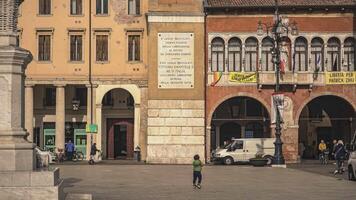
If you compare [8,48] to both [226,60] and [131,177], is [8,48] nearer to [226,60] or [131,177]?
[131,177]

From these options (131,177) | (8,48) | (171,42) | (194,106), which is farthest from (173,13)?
(8,48)

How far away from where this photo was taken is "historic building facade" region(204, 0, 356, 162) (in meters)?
50.7

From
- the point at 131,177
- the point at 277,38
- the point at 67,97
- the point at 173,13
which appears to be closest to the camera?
the point at 131,177

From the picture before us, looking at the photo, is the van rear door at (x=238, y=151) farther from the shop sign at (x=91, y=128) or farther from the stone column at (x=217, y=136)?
the shop sign at (x=91, y=128)

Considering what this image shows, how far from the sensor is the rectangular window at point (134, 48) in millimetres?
52219

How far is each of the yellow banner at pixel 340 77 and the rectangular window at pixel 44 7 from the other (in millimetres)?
20199

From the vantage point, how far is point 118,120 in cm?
5538

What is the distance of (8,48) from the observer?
56.2 ft

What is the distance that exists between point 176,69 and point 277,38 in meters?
10.5

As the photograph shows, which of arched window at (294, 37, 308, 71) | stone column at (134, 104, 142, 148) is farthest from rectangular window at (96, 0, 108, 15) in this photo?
arched window at (294, 37, 308, 71)

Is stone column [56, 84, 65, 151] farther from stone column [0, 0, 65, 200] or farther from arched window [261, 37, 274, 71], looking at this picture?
stone column [0, 0, 65, 200]

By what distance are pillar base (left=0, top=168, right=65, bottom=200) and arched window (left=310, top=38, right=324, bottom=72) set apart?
1434 inches

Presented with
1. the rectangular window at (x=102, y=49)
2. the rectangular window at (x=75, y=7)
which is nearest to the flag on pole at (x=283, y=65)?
the rectangular window at (x=102, y=49)

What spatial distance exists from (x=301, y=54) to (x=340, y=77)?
10.2 feet
